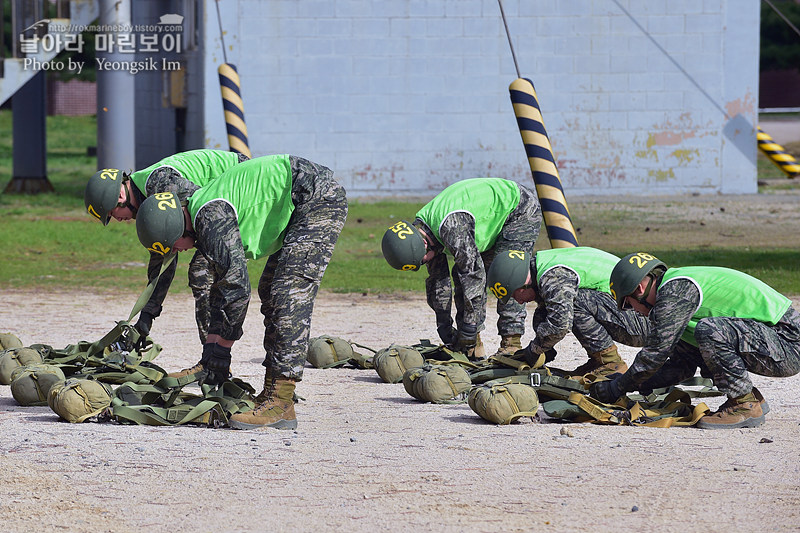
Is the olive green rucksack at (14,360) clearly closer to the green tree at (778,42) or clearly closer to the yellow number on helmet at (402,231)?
the yellow number on helmet at (402,231)

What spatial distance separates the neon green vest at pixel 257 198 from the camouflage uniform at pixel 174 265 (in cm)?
139

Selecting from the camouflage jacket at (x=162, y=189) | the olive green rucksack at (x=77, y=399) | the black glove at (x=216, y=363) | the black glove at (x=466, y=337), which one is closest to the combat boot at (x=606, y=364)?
the black glove at (x=466, y=337)

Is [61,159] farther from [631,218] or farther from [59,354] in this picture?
[59,354]

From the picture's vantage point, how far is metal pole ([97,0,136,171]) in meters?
20.7

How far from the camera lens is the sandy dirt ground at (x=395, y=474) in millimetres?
5160

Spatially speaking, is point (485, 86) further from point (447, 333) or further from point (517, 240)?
point (447, 333)

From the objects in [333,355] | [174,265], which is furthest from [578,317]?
[174,265]

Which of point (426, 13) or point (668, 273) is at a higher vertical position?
point (426, 13)

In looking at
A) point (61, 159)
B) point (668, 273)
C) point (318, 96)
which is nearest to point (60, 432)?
point (668, 273)

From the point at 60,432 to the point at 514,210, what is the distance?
412cm

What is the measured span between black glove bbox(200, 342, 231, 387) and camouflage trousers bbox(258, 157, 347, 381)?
395 mm

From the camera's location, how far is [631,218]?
19547 mm

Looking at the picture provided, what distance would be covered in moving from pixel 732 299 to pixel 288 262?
2709mm

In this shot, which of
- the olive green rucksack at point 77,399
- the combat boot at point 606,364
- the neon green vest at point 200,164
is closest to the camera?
the olive green rucksack at point 77,399
